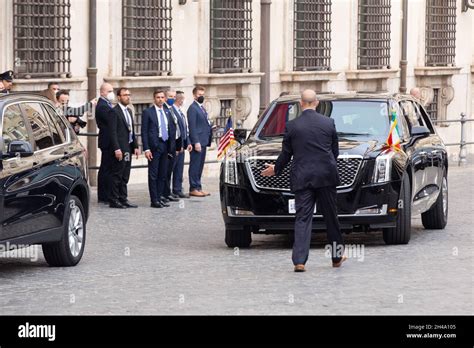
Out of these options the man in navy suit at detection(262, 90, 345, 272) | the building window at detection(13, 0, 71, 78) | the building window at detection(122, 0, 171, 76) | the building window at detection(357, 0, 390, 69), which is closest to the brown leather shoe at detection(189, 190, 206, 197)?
the building window at detection(13, 0, 71, 78)

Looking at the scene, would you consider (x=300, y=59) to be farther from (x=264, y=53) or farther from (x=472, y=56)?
(x=472, y=56)

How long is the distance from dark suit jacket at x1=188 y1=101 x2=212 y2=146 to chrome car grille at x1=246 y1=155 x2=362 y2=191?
7277mm

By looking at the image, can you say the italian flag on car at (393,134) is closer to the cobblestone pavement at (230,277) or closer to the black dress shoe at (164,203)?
the cobblestone pavement at (230,277)

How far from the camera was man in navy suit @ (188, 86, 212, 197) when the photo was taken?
2394 centimetres

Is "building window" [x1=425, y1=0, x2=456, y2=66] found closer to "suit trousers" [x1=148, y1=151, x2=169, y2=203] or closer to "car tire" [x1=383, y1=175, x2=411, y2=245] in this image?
"suit trousers" [x1=148, y1=151, x2=169, y2=203]

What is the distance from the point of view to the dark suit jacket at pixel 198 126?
942 inches

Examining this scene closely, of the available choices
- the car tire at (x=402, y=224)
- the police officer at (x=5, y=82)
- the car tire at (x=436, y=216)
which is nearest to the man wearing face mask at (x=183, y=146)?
the police officer at (x=5, y=82)

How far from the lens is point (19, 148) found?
45.6ft

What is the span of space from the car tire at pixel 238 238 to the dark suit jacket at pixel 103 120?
17.4 feet

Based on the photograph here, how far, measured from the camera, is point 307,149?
14586 mm

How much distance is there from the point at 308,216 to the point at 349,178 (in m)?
2.10
